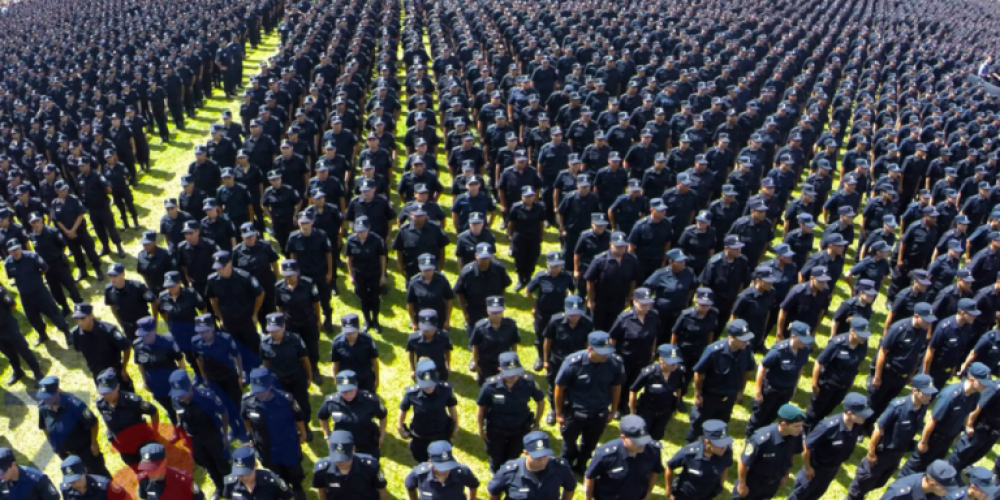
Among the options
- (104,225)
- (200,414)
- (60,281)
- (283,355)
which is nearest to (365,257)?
(283,355)

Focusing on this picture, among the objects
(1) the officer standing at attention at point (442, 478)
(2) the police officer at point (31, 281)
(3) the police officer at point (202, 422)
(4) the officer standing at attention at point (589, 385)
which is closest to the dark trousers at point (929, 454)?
(4) the officer standing at attention at point (589, 385)

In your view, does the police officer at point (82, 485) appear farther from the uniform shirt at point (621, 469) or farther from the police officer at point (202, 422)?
the uniform shirt at point (621, 469)

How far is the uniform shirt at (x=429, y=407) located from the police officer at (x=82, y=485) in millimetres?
2562

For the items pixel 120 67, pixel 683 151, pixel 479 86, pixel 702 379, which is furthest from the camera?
pixel 120 67

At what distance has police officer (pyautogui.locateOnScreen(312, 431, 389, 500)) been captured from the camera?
570 cm

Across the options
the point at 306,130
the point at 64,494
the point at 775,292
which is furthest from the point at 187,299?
the point at 775,292

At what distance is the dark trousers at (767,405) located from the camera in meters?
7.20

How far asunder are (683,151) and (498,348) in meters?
6.65

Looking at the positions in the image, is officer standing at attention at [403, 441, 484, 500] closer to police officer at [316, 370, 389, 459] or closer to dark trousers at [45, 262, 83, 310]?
police officer at [316, 370, 389, 459]

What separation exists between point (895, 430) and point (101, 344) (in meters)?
8.30

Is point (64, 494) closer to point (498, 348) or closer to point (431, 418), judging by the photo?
point (431, 418)

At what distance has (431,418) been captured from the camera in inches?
258

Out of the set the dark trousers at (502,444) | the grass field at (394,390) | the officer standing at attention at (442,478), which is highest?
the officer standing at attention at (442,478)

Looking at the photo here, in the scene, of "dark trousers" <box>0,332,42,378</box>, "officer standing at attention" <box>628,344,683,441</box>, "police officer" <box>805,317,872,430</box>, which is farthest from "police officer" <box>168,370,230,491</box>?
"police officer" <box>805,317,872,430</box>
